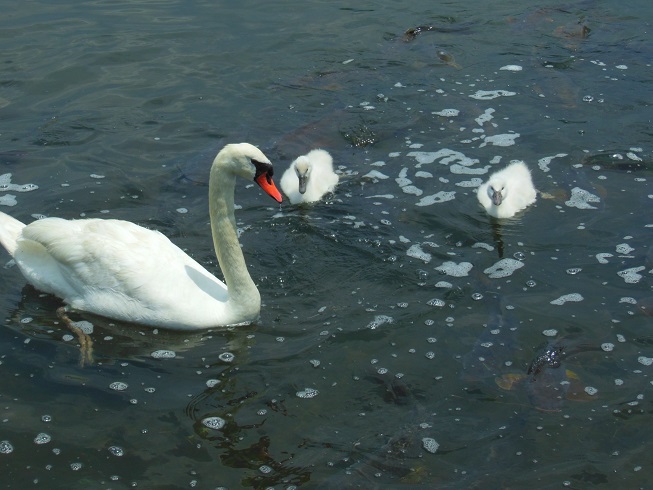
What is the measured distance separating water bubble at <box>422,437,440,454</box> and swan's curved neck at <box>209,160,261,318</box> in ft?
5.79

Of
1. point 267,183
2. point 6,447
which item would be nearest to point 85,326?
point 6,447

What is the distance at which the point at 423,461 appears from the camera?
5.57m

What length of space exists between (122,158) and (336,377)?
428 centimetres

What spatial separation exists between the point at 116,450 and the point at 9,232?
99.9 inches

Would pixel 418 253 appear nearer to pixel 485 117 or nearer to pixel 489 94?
pixel 485 117

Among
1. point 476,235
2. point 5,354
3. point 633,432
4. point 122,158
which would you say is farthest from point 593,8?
point 5,354

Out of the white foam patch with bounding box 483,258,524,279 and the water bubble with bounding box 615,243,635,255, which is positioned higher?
the white foam patch with bounding box 483,258,524,279

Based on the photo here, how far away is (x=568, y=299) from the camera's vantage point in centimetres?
720

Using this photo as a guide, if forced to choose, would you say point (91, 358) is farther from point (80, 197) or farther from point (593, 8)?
point (593, 8)

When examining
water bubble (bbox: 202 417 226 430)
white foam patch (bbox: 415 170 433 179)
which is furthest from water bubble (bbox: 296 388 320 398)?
white foam patch (bbox: 415 170 433 179)

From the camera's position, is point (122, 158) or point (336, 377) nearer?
point (336, 377)

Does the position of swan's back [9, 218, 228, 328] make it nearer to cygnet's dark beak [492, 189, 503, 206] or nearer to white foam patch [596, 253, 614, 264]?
cygnet's dark beak [492, 189, 503, 206]

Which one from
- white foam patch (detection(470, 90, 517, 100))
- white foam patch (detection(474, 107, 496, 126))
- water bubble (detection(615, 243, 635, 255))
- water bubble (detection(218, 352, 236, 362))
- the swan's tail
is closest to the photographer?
water bubble (detection(218, 352, 236, 362))

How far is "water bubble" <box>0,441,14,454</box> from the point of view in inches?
221
